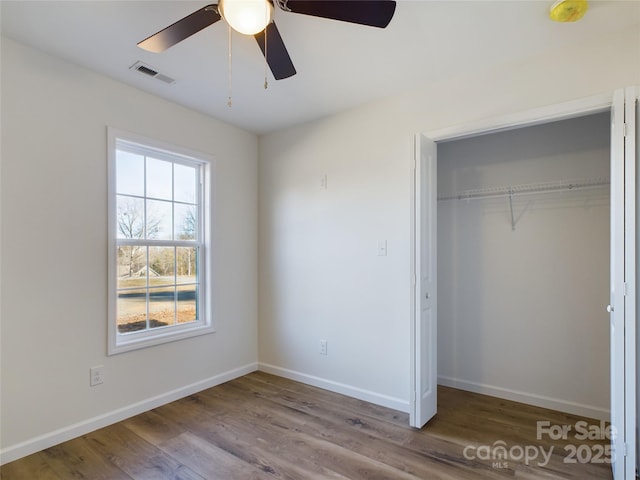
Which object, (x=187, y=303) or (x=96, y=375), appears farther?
(x=187, y=303)

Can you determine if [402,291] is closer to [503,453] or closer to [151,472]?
[503,453]

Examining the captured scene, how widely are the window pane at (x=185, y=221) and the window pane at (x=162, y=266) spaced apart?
6.5 inches

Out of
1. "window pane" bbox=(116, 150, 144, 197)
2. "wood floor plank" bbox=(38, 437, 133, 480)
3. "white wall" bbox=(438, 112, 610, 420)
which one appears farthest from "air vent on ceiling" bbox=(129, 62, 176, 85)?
"wood floor plank" bbox=(38, 437, 133, 480)

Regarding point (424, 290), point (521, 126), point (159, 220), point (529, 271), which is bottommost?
point (424, 290)

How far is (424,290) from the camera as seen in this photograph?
8.45 ft

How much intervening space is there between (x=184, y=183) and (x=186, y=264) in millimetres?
745

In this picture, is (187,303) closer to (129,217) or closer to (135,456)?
(129,217)

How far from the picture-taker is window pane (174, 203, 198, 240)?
317cm

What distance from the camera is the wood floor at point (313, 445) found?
2031 mm

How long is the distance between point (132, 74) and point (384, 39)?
1.80 m

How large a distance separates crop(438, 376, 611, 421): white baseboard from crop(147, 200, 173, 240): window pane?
9.43 feet

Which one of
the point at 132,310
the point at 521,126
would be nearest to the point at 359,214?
the point at 521,126

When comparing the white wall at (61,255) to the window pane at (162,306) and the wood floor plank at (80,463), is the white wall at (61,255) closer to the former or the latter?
the wood floor plank at (80,463)

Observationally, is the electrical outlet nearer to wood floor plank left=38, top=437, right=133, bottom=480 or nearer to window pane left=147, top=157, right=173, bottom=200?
wood floor plank left=38, top=437, right=133, bottom=480
